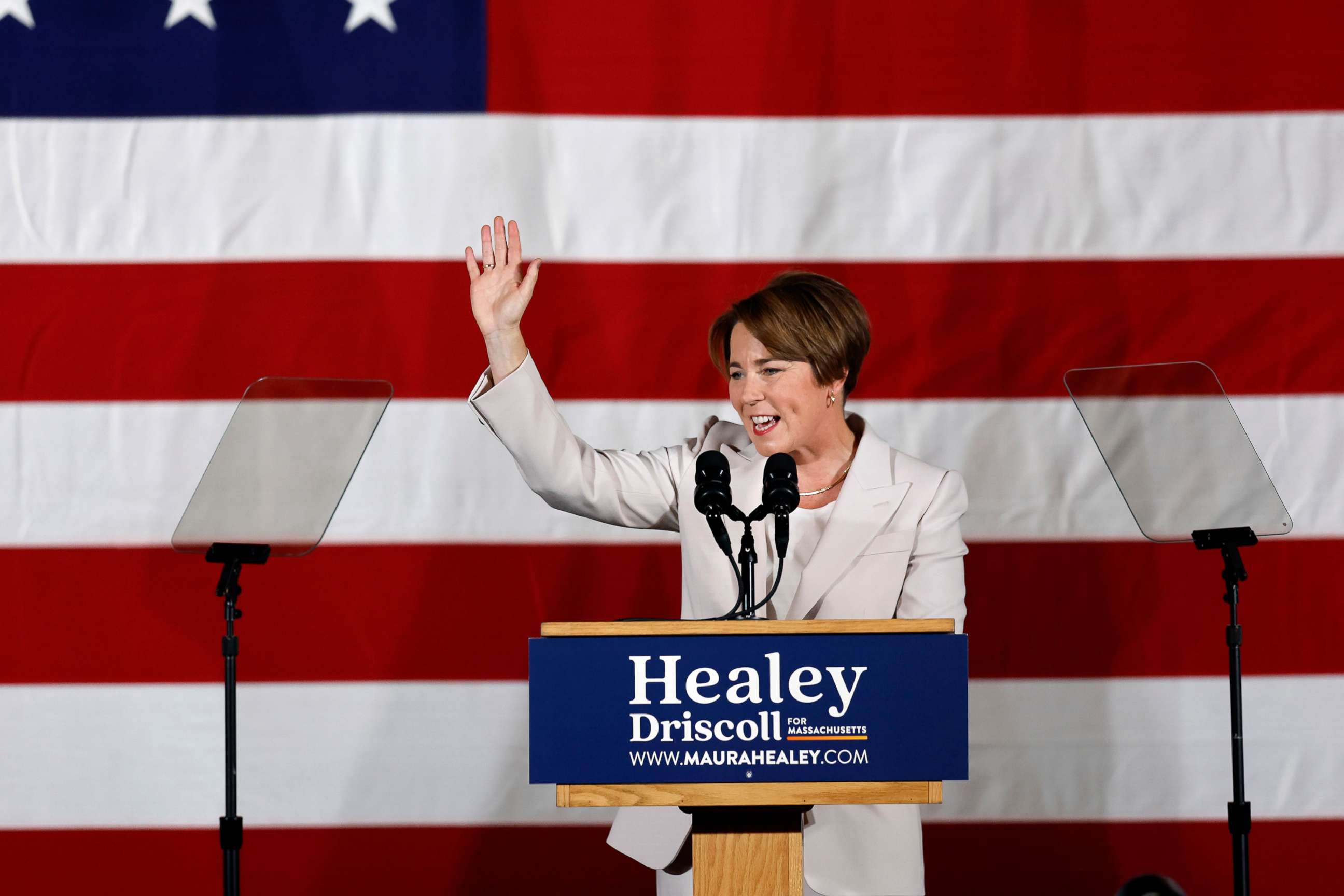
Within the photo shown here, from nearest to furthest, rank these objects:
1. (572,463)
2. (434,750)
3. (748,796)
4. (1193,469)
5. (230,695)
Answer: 1. (748,796)
2. (572,463)
3. (230,695)
4. (1193,469)
5. (434,750)

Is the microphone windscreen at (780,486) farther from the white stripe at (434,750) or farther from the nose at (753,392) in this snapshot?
the white stripe at (434,750)

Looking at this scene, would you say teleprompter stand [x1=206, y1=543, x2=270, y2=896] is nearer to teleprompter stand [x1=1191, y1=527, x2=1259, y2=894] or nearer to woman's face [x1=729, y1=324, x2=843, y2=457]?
woman's face [x1=729, y1=324, x2=843, y2=457]

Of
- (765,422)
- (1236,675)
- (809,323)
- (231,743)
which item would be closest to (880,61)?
(809,323)

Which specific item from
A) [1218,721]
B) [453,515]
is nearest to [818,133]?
[453,515]

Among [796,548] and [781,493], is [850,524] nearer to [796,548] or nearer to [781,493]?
[796,548]

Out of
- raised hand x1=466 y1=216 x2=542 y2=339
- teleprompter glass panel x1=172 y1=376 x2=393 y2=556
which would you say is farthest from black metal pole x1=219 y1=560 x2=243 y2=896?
raised hand x1=466 y1=216 x2=542 y2=339

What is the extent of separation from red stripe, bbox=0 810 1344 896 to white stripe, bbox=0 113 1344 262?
123 cm

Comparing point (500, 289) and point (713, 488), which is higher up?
point (500, 289)

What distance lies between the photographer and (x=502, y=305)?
1649mm

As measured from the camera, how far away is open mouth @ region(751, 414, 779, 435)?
1.75 metres

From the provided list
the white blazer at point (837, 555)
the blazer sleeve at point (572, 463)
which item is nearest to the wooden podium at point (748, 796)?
the white blazer at point (837, 555)

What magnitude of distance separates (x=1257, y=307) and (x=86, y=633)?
259 cm

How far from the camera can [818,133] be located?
2.47 m

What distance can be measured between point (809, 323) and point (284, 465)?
1007 mm
